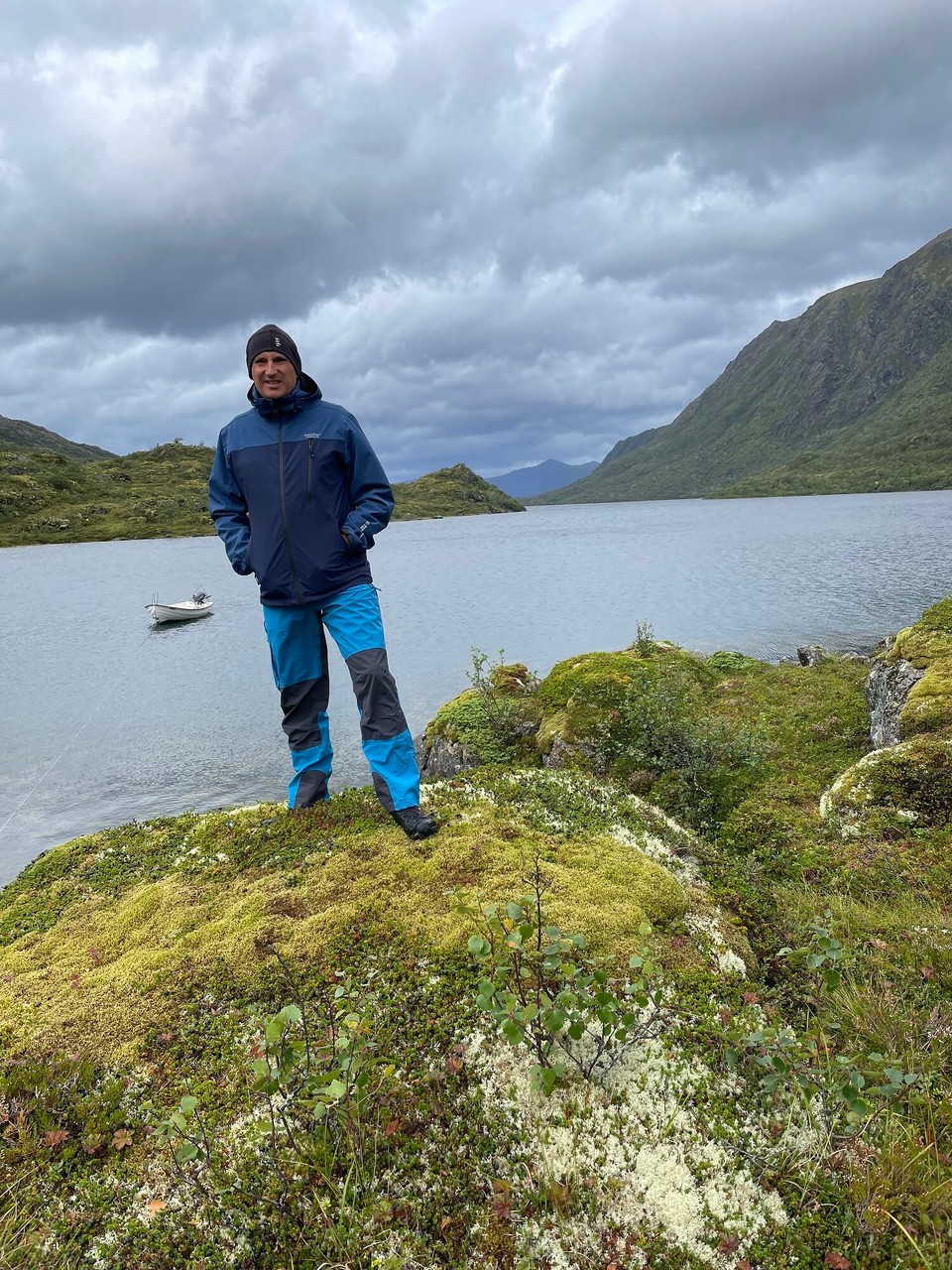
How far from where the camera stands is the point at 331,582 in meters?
6.65

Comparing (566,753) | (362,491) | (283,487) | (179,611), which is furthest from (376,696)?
(179,611)

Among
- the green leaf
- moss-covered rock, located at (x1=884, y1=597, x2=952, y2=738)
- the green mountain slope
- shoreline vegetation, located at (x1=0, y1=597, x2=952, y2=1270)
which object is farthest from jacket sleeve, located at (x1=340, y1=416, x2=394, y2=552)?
the green mountain slope

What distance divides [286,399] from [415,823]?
14.3 feet

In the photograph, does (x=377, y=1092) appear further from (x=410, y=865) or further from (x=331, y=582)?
(x=331, y=582)

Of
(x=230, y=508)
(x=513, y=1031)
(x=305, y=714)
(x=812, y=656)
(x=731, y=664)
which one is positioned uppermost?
(x=230, y=508)

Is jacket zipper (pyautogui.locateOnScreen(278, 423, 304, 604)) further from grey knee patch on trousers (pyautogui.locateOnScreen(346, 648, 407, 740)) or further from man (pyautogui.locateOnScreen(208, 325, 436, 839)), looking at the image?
grey knee patch on trousers (pyautogui.locateOnScreen(346, 648, 407, 740))

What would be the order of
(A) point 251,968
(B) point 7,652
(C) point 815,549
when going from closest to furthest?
(A) point 251,968
(B) point 7,652
(C) point 815,549

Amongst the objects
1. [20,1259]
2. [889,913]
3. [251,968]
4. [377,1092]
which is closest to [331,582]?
[251,968]

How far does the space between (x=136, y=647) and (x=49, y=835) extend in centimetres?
2339

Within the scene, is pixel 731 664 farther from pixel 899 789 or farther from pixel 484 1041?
pixel 484 1041

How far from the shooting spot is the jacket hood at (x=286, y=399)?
6.46 meters

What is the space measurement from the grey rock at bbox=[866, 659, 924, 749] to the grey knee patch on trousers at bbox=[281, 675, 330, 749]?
25.6ft

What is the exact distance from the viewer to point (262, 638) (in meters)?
35.0

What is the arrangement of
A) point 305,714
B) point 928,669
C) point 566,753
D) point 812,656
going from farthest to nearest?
point 812,656 < point 566,753 < point 928,669 < point 305,714
